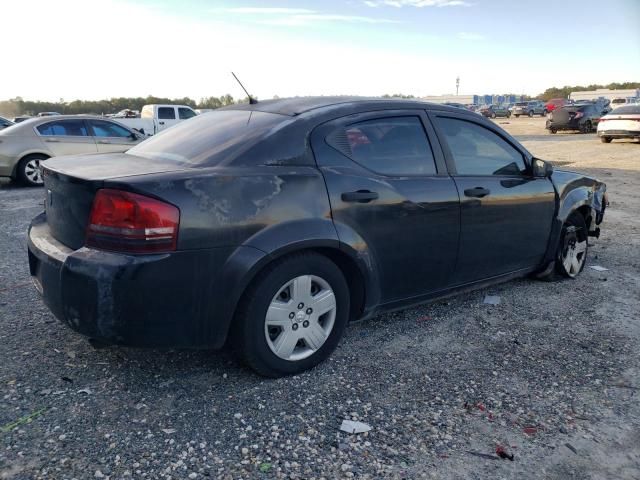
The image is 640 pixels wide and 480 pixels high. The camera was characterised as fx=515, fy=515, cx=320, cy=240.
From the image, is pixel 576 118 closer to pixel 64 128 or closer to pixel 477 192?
pixel 64 128

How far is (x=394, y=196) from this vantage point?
336 cm

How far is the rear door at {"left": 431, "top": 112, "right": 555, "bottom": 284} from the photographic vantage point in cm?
382

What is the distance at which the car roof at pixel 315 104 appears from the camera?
338 cm

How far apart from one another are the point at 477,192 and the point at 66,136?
33.0 ft

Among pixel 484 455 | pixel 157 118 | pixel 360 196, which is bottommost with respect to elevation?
pixel 484 455

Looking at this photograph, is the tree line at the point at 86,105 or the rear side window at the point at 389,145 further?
the tree line at the point at 86,105

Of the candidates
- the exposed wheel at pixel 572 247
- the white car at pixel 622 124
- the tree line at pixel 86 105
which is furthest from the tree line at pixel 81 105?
the exposed wheel at pixel 572 247

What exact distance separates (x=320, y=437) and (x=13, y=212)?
24.8 feet

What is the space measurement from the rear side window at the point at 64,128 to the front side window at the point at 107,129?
217 millimetres

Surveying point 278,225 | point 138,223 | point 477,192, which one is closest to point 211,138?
point 278,225

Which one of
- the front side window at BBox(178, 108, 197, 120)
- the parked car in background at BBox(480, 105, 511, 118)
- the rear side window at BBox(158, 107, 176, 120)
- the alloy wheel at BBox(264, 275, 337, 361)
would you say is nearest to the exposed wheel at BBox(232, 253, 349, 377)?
the alloy wheel at BBox(264, 275, 337, 361)

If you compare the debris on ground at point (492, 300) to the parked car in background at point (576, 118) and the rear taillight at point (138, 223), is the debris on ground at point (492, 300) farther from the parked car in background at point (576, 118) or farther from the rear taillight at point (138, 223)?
the parked car in background at point (576, 118)

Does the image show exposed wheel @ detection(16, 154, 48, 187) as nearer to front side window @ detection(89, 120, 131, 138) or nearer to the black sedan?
front side window @ detection(89, 120, 131, 138)

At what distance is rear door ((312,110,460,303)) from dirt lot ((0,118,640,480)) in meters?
0.54
